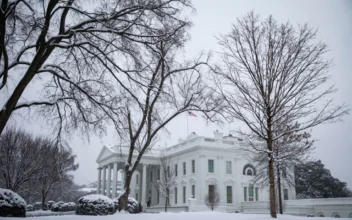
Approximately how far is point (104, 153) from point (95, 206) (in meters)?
45.0

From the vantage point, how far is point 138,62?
1048cm

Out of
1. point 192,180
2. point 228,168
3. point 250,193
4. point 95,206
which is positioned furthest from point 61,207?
point 250,193

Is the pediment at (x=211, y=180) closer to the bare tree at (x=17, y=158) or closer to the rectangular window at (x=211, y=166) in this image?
the rectangular window at (x=211, y=166)

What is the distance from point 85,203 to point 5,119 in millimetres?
7190

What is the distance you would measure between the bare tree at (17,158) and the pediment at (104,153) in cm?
2418

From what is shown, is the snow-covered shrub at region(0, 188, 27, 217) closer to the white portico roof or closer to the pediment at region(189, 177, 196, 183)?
the white portico roof

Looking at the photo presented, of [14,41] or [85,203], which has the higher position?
[14,41]

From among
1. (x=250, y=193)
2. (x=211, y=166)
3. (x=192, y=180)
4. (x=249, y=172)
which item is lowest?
(x=250, y=193)

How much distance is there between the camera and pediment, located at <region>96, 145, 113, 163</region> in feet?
180

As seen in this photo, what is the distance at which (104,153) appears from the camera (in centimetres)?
5875

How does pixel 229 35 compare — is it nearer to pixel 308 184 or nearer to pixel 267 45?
pixel 267 45

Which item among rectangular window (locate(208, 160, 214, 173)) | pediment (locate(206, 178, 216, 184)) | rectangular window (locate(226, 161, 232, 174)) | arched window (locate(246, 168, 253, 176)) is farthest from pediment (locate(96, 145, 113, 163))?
arched window (locate(246, 168, 253, 176))

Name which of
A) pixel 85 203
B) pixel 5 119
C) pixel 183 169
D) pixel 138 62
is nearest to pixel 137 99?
pixel 138 62

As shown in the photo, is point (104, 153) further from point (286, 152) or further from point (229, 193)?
point (286, 152)
